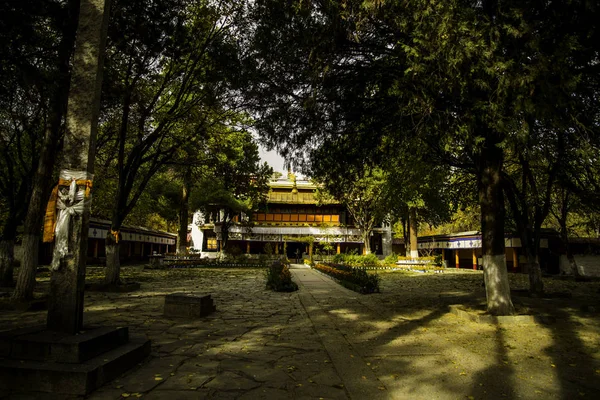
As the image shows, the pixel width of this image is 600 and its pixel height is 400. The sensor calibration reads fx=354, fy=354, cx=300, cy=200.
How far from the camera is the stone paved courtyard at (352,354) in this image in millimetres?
3504

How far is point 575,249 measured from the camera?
77.8 ft

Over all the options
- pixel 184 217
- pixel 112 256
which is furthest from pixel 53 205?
pixel 184 217

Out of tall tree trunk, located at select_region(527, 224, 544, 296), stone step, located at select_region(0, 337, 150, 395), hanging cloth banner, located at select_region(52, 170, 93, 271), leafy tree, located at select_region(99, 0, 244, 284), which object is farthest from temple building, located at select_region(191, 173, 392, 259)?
stone step, located at select_region(0, 337, 150, 395)

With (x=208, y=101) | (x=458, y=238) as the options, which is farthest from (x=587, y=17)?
(x=458, y=238)

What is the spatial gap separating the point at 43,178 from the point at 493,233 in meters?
9.84

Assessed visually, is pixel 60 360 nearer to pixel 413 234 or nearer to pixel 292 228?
pixel 413 234

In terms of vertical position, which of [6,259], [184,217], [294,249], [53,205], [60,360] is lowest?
[60,360]

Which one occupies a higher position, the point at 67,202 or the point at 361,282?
the point at 67,202

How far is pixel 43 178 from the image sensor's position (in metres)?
8.00

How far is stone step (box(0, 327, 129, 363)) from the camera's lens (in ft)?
11.5

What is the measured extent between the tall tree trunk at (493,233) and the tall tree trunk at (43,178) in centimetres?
948

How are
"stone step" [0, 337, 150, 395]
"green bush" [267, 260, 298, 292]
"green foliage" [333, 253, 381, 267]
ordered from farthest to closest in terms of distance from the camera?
"green foliage" [333, 253, 381, 267] → "green bush" [267, 260, 298, 292] → "stone step" [0, 337, 150, 395]

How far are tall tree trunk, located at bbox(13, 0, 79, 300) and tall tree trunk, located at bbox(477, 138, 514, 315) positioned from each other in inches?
373

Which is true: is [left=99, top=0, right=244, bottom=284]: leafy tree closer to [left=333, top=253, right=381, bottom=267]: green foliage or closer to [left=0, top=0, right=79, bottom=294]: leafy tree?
[left=0, top=0, right=79, bottom=294]: leafy tree
